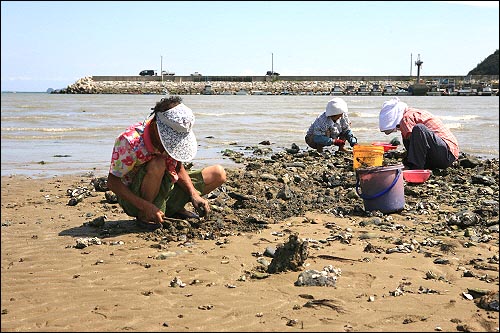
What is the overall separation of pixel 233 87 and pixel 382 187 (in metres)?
79.9

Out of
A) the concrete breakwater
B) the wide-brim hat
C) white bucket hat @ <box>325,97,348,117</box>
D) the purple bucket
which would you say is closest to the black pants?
the purple bucket

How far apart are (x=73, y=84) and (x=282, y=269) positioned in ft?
291

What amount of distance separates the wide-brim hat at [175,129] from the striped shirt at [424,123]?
3921mm

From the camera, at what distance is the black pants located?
25.3 feet

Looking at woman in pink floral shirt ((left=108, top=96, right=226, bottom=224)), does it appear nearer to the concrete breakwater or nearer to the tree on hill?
the concrete breakwater

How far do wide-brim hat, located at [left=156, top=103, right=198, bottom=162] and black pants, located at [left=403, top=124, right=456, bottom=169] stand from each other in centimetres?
385

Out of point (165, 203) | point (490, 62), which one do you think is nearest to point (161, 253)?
point (165, 203)

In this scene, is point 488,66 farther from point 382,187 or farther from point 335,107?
point 382,187

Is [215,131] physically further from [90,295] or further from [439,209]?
[90,295]

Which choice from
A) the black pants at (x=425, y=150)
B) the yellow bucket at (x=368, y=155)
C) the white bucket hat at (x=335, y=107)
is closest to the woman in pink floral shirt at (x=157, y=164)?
the yellow bucket at (x=368, y=155)

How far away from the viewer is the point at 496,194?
7.19 meters

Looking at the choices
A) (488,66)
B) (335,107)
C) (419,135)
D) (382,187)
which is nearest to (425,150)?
(419,135)

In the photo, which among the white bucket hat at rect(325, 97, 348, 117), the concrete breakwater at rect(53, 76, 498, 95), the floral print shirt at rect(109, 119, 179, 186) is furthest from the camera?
the concrete breakwater at rect(53, 76, 498, 95)

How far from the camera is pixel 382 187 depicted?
6125 mm
